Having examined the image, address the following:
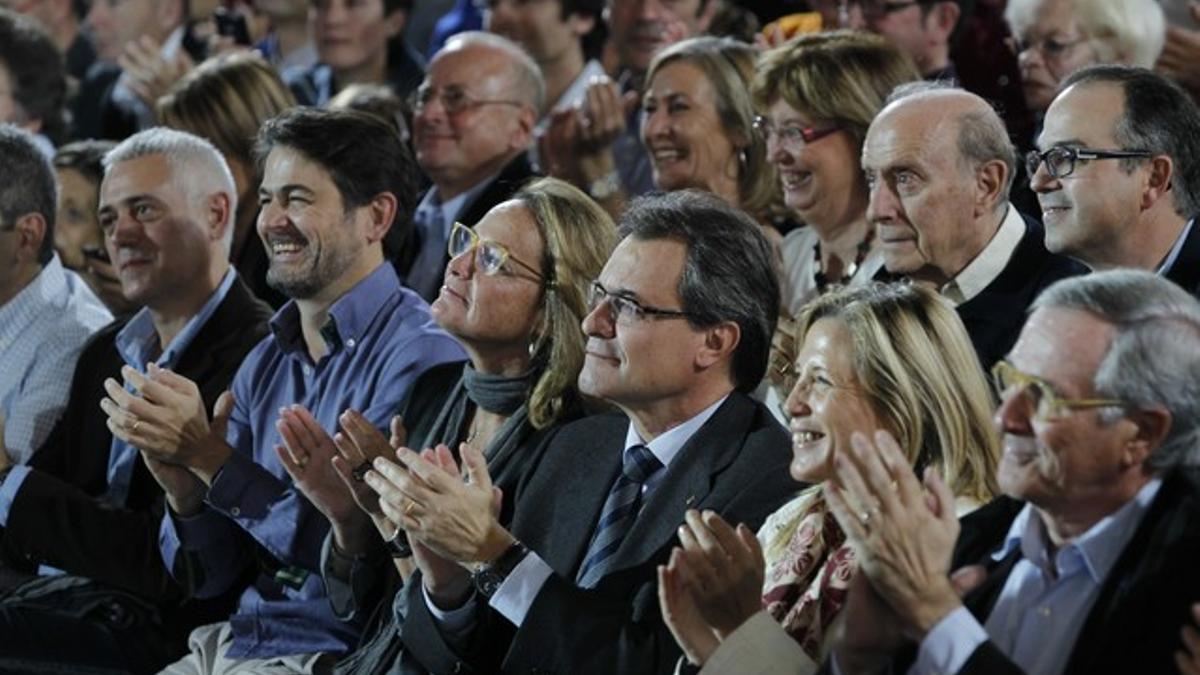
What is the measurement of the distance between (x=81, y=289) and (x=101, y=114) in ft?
8.97

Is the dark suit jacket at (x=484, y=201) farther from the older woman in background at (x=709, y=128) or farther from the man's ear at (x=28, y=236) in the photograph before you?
the man's ear at (x=28, y=236)

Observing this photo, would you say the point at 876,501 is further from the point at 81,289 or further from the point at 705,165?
the point at 81,289

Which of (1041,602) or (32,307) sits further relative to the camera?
(32,307)

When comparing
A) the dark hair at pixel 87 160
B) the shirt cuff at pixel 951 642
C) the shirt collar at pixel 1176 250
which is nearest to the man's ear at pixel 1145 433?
the shirt cuff at pixel 951 642

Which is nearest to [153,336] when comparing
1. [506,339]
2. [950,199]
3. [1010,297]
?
[506,339]

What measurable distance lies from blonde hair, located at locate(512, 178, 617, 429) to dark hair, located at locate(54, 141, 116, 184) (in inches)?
86.7

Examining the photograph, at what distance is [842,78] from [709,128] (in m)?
0.66

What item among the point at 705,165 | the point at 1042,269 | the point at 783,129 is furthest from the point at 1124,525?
the point at 705,165

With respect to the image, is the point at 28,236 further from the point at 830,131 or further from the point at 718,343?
the point at 718,343

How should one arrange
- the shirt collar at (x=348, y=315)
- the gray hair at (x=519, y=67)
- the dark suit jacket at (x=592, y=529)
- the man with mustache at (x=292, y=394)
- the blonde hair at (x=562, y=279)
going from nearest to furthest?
the dark suit jacket at (x=592, y=529)
the blonde hair at (x=562, y=279)
the man with mustache at (x=292, y=394)
the shirt collar at (x=348, y=315)
the gray hair at (x=519, y=67)

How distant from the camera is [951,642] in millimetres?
3152

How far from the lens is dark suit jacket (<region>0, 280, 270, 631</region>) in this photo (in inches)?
204

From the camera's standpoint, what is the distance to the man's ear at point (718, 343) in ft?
13.6

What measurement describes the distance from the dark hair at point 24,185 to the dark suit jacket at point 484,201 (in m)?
0.99
